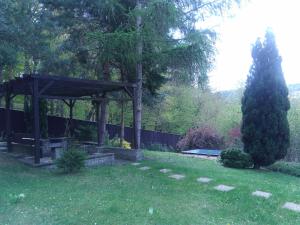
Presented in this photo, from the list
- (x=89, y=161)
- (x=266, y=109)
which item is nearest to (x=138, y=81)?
(x=89, y=161)

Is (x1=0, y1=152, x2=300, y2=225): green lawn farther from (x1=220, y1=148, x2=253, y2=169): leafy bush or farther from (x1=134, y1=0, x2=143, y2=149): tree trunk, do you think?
(x1=134, y1=0, x2=143, y2=149): tree trunk

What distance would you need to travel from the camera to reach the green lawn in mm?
4363

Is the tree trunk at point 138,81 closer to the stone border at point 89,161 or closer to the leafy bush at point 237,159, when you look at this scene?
the stone border at point 89,161

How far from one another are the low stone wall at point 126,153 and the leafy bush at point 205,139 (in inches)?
241

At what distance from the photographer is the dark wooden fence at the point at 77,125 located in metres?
15.1

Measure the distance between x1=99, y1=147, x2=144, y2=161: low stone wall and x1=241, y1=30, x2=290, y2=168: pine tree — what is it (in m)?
3.07

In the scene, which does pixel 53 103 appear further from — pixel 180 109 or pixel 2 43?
pixel 2 43

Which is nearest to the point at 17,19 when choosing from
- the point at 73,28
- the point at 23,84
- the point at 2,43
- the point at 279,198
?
the point at 2,43

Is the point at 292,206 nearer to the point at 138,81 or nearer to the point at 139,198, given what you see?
the point at 139,198

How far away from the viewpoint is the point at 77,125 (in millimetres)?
13953

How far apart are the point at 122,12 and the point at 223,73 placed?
1595 cm

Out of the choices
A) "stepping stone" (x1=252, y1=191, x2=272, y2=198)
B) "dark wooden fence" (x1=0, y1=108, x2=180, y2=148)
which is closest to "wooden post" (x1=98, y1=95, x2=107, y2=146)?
"dark wooden fence" (x1=0, y1=108, x2=180, y2=148)

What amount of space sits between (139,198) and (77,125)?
30.3ft

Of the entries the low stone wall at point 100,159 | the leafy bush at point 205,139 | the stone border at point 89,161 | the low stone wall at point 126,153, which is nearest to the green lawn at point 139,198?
the stone border at point 89,161
